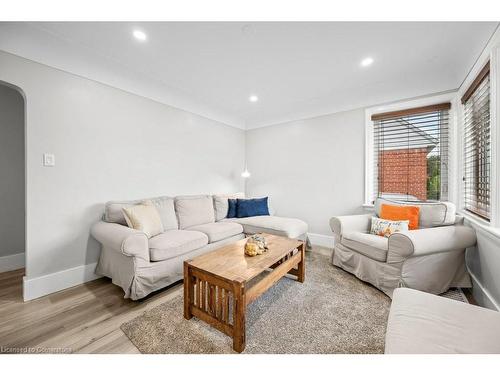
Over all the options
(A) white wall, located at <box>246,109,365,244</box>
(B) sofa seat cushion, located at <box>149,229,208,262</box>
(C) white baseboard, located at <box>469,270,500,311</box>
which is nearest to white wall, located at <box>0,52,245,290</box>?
(B) sofa seat cushion, located at <box>149,229,208,262</box>

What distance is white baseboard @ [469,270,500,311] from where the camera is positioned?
5.29 feet

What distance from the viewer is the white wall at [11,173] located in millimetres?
2523

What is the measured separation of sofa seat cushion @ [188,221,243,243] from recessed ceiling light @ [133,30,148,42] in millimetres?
2102

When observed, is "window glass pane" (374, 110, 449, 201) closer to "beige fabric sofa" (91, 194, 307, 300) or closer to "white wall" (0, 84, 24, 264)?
"beige fabric sofa" (91, 194, 307, 300)

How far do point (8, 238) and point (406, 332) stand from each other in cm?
407

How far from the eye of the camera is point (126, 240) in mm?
1764

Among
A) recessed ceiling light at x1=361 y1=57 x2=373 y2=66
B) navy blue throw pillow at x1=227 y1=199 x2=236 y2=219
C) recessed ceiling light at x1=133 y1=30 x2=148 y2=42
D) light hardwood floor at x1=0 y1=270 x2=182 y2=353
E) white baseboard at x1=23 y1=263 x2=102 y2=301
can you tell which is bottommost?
light hardwood floor at x1=0 y1=270 x2=182 y2=353

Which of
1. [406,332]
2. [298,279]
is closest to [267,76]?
[298,279]

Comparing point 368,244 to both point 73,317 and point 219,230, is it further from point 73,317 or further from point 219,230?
point 73,317

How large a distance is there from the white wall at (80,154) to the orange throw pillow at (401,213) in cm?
291

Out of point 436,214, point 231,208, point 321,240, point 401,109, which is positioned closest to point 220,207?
point 231,208

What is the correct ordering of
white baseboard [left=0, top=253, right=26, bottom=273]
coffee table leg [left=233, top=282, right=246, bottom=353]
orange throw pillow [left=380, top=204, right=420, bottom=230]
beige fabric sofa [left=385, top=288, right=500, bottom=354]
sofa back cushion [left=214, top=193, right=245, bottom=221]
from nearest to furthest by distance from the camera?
beige fabric sofa [left=385, top=288, right=500, bottom=354] < coffee table leg [left=233, top=282, right=246, bottom=353] < orange throw pillow [left=380, top=204, right=420, bottom=230] < white baseboard [left=0, top=253, right=26, bottom=273] < sofa back cushion [left=214, top=193, right=245, bottom=221]

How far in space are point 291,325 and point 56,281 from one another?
230 centimetres
